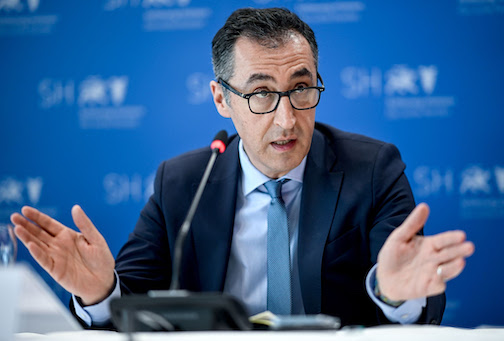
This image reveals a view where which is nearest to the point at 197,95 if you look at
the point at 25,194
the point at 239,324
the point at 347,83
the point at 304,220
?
the point at 347,83

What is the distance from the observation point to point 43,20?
3783 mm

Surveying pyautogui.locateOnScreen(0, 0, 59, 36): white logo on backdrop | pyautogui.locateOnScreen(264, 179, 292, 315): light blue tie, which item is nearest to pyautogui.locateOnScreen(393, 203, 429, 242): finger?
pyautogui.locateOnScreen(264, 179, 292, 315): light blue tie

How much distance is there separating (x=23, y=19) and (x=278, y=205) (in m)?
2.46

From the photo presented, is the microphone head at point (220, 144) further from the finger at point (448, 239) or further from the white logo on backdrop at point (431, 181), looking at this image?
the white logo on backdrop at point (431, 181)

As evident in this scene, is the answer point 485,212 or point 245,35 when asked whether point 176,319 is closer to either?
point 245,35

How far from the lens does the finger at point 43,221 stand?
5.63 feet

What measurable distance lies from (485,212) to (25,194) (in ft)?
8.98

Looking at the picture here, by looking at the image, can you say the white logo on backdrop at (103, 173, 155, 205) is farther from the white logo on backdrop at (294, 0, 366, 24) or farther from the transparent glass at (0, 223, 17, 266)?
the transparent glass at (0, 223, 17, 266)

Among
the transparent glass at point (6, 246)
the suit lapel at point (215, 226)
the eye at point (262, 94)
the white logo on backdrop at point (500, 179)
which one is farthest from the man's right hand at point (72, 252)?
the white logo on backdrop at point (500, 179)

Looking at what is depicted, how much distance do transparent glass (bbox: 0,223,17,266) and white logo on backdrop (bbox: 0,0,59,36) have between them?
2575 millimetres

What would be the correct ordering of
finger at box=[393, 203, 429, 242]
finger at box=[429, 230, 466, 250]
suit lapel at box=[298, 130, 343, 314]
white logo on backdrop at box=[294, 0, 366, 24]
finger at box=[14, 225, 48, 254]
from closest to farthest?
finger at box=[429, 230, 466, 250] → finger at box=[393, 203, 429, 242] → finger at box=[14, 225, 48, 254] → suit lapel at box=[298, 130, 343, 314] → white logo on backdrop at box=[294, 0, 366, 24]

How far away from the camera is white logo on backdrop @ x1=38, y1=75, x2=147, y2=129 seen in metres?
3.70

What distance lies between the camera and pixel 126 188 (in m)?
3.69

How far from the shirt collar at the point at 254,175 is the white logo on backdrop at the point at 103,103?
1.53 meters
